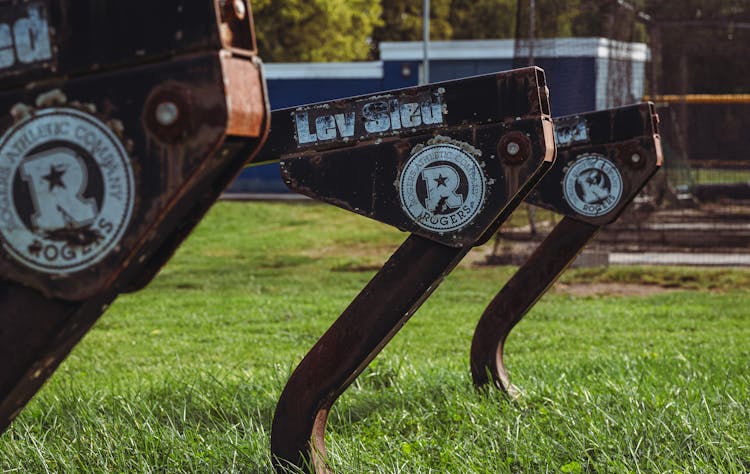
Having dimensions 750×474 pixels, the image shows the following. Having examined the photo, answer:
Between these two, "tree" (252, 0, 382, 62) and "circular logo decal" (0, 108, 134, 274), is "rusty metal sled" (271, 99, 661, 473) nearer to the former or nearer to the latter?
"circular logo decal" (0, 108, 134, 274)

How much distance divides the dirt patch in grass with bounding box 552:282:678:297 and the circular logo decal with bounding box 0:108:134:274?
768 centimetres

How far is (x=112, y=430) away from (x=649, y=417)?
68.8 inches

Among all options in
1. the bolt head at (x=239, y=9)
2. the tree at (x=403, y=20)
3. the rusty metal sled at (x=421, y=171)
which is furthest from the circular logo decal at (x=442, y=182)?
the tree at (x=403, y=20)

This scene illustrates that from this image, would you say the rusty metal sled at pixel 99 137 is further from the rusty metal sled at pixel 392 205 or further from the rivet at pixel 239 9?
the rusty metal sled at pixel 392 205

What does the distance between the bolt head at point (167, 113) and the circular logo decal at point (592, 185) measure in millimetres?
2480

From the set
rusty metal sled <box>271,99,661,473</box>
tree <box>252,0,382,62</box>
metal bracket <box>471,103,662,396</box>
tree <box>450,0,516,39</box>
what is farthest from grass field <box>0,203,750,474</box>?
tree <box>450,0,516,39</box>

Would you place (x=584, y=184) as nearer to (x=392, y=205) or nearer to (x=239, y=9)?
(x=392, y=205)

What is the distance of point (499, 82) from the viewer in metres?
2.69

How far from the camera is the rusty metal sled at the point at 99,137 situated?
1.52 metres

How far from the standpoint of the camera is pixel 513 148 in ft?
8.75

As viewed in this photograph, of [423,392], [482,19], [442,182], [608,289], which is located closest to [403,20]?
[482,19]

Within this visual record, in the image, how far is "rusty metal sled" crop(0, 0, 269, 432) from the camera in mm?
1521

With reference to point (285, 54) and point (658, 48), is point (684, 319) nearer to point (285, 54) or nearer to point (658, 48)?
point (658, 48)

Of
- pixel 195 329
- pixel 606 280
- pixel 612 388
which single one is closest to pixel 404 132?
pixel 612 388
